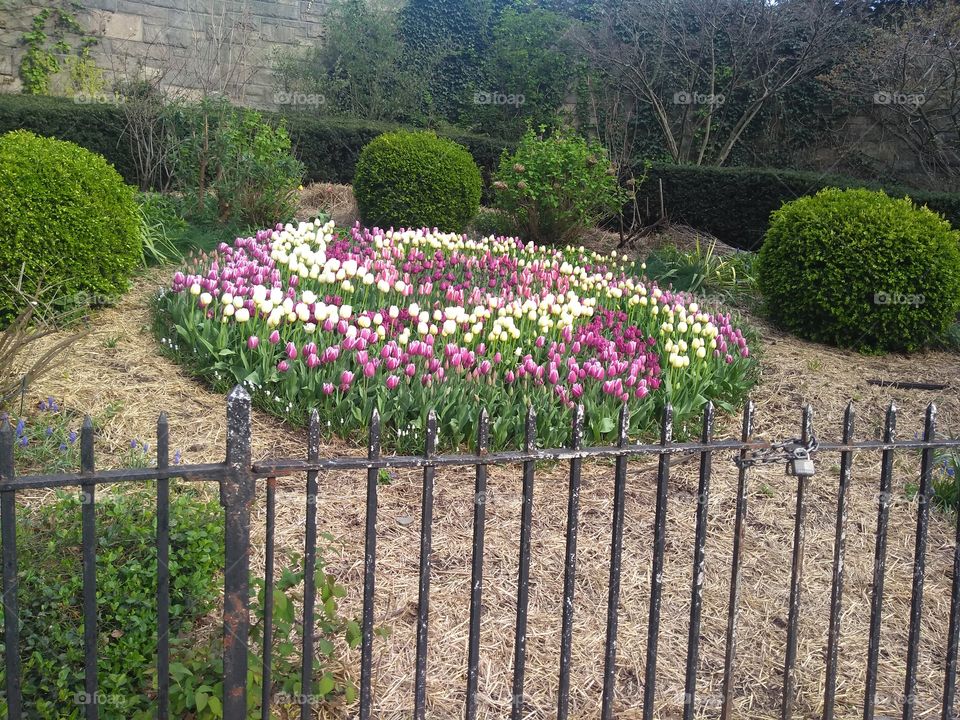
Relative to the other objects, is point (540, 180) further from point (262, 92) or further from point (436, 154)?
point (262, 92)

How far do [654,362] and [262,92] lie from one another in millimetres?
10974

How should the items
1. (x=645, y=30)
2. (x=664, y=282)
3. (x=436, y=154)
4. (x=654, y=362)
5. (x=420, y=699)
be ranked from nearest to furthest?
(x=420, y=699)
(x=654, y=362)
(x=664, y=282)
(x=436, y=154)
(x=645, y=30)

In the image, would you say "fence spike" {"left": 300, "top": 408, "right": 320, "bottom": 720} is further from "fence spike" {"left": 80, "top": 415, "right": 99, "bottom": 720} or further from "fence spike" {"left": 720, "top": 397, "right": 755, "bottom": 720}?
"fence spike" {"left": 720, "top": 397, "right": 755, "bottom": 720}

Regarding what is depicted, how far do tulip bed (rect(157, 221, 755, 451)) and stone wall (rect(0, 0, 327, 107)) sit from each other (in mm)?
7129

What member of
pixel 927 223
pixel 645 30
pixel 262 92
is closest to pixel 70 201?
pixel 927 223

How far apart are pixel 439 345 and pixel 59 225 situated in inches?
101

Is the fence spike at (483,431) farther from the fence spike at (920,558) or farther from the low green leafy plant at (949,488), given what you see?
the low green leafy plant at (949,488)

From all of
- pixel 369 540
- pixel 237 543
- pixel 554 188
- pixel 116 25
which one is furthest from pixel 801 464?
pixel 116 25

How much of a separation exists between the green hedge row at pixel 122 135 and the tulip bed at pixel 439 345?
145 inches

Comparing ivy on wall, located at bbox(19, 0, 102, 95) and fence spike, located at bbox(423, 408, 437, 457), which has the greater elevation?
ivy on wall, located at bbox(19, 0, 102, 95)

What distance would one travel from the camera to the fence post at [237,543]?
205 centimetres

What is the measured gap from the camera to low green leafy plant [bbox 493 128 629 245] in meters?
9.42

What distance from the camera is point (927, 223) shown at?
733 cm

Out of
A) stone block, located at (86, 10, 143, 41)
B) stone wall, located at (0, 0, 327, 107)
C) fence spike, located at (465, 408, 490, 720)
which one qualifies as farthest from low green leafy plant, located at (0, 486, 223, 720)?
stone block, located at (86, 10, 143, 41)
